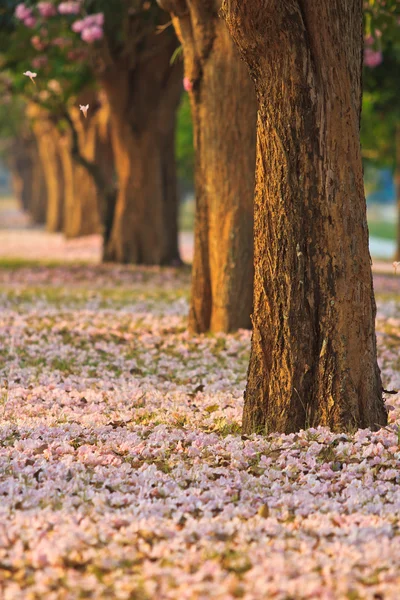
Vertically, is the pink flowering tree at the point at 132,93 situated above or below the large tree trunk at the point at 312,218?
above

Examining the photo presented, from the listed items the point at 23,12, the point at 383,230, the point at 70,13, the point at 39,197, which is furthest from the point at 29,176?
the point at 23,12

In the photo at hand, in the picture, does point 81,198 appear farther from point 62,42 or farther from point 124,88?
point 124,88

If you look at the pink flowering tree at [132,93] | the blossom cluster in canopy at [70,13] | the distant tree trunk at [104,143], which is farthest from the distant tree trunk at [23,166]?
the blossom cluster in canopy at [70,13]

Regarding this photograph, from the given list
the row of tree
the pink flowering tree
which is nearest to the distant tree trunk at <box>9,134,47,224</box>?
the pink flowering tree

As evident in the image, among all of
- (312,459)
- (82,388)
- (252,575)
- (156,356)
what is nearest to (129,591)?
(252,575)

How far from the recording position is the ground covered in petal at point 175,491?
4.80 m

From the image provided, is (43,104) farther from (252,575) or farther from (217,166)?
(252,575)

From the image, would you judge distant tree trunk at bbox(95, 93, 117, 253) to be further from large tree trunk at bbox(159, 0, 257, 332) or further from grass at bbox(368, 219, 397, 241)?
grass at bbox(368, 219, 397, 241)

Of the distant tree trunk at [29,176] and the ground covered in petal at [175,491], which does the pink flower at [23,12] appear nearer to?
the ground covered in petal at [175,491]

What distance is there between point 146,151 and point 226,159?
30.4 ft

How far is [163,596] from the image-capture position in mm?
4617

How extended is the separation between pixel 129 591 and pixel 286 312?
9.51 ft

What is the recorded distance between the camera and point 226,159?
39.6ft

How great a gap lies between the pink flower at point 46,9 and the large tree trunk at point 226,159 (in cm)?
595
